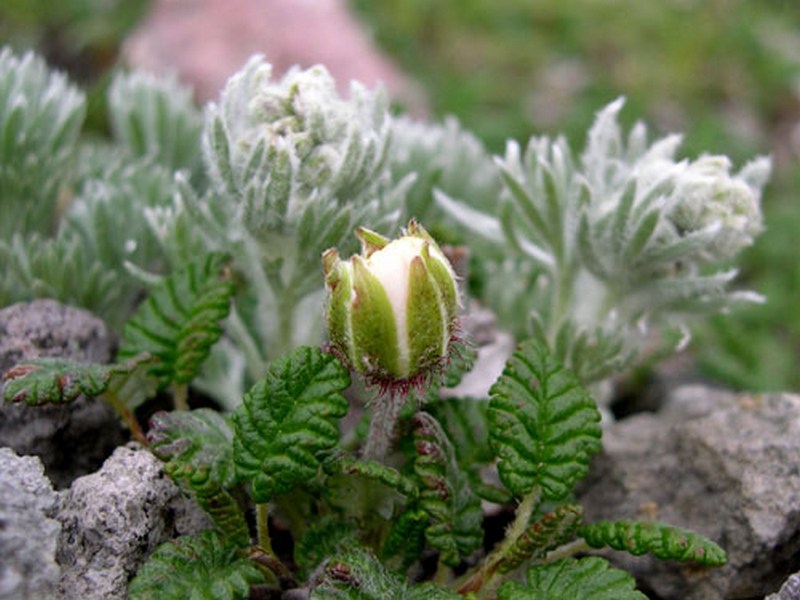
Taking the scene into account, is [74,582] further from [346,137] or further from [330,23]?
[330,23]

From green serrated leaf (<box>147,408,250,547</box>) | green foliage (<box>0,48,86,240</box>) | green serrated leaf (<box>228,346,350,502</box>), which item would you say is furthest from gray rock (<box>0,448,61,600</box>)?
green foliage (<box>0,48,86,240</box>)

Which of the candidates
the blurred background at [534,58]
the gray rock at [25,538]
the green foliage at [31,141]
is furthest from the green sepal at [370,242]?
the blurred background at [534,58]

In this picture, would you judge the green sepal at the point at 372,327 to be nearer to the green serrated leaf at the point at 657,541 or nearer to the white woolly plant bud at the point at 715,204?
the green serrated leaf at the point at 657,541

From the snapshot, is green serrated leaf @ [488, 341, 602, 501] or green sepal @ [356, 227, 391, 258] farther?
green serrated leaf @ [488, 341, 602, 501]

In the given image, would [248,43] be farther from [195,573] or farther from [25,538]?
[25,538]

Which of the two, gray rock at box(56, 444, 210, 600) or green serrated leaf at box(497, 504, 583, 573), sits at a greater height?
green serrated leaf at box(497, 504, 583, 573)

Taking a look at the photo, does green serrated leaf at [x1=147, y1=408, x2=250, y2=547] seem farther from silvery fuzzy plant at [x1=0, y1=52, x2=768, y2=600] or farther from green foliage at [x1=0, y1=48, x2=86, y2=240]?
green foliage at [x1=0, y1=48, x2=86, y2=240]

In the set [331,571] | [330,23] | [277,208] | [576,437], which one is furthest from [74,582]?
[330,23]

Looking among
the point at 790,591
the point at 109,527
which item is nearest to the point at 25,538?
the point at 109,527
